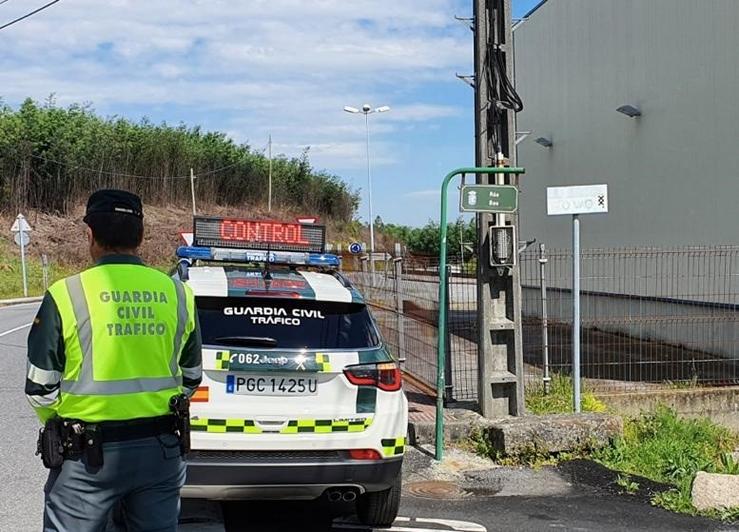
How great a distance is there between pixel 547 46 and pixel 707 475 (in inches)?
656

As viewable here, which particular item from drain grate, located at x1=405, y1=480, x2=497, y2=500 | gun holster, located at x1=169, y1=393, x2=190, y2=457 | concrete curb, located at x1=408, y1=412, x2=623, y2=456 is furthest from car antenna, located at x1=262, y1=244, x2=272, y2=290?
concrete curb, located at x1=408, y1=412, x2=623, y2=456

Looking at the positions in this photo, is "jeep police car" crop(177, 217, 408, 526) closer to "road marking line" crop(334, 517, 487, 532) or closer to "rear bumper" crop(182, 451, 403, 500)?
"rear bumper" crop(182, 451, 403, 500)

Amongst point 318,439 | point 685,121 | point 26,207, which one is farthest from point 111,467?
point 26,207

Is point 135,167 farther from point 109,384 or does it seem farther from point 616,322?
point 109,384

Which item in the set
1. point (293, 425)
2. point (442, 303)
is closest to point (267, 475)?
point (293, 425)

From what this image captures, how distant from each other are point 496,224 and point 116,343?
518cm

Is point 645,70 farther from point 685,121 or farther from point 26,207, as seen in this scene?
point 26,207

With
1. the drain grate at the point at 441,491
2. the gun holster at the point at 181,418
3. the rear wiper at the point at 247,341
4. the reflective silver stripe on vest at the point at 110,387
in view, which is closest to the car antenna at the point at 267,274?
the rear wiper at the point at 247,341

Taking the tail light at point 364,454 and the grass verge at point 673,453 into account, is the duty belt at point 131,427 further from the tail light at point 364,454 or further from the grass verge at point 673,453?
the grass verge at point 673,453

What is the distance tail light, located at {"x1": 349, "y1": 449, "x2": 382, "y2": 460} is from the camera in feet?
15.9

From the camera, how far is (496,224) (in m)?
7.72

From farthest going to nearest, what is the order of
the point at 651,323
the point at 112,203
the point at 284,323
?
the point at 651,323, the point at 284,323, the point at 112,203

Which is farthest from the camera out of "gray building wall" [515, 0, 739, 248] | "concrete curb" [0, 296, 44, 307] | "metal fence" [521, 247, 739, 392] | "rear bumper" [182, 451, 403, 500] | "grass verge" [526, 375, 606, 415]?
"concrete curb" [0, 296, 44, 307]

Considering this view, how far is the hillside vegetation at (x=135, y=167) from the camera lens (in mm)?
42406
